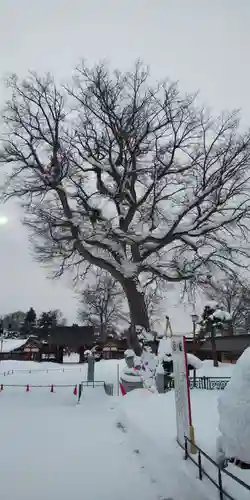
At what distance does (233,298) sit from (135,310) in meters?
36.7

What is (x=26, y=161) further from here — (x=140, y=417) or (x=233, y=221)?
(x=140, y=417)

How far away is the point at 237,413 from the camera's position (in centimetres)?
343

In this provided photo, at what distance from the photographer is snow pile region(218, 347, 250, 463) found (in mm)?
3281

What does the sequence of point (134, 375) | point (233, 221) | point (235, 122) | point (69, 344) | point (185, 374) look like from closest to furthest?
1. point (185, 374)
2. point (134, 375)
3. point (233, 221)
4. point (235, 122)
5. point (69, 344)

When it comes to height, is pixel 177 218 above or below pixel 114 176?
below

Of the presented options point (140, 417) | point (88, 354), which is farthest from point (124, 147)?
point (88, 354)

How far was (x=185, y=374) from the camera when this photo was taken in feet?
22.3

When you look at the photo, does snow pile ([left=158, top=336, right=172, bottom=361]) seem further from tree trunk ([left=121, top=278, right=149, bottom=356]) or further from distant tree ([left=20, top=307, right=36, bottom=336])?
distant tree ([left=20, top=307, right=36, bottom=336])

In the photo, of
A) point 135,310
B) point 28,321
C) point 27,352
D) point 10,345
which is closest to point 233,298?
point 27,352

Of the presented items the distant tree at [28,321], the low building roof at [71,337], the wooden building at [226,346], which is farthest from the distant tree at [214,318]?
the distant tree at [28,321]

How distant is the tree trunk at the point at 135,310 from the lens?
15820 mm

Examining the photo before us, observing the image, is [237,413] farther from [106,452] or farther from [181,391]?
[106,452]

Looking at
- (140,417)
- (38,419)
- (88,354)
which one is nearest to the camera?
(140,417)

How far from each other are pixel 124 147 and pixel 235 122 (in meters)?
5.86
